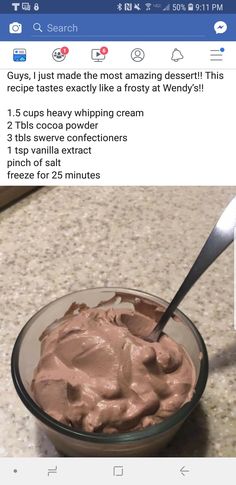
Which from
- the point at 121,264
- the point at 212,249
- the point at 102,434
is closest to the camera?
the point at 102,434

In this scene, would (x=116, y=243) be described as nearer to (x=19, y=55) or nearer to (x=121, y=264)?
(x=121, y=264)

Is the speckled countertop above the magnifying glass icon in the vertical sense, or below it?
below

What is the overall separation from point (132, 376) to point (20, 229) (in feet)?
1.20

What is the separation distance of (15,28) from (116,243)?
0.30 meters

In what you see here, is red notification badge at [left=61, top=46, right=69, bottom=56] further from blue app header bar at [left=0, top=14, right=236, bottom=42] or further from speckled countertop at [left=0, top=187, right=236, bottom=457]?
speckled countertop at [left=0, top=187, right=236, bottom=457]

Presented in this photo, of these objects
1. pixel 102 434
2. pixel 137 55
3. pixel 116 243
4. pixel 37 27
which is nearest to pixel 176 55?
pixel 137 55

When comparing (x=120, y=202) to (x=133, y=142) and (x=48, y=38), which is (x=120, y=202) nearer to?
(x=133, y=142)

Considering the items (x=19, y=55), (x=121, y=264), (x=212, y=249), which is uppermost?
(x=19, y=55)

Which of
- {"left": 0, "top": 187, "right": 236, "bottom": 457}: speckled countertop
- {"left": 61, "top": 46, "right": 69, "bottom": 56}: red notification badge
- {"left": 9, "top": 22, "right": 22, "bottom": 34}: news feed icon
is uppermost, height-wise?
{"left": 9, "top": 22, "right": 22, "bottom": 34}: news feed icon

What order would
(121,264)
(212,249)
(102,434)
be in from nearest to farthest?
(102,434), (212,249), (121,264)

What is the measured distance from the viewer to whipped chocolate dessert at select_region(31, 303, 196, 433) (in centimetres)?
49

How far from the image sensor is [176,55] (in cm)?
66

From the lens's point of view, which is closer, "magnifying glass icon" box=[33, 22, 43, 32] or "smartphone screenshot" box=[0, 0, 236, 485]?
"smartphone screenshot" box=[0, 0, 236, 485]
